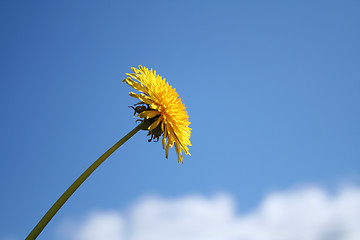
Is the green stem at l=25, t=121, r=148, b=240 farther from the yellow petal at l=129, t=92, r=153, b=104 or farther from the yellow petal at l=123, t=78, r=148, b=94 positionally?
the yellow petal at l=123, t=78, r=148, b=94

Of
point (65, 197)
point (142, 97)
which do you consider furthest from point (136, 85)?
point (65, 197)

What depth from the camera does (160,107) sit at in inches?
147

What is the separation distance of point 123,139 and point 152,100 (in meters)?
Answer: 0.86

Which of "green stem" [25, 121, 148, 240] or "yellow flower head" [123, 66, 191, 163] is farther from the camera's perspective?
"yellow flower head" [123, 66, 191, 163]

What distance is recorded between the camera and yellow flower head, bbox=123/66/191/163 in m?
3.69

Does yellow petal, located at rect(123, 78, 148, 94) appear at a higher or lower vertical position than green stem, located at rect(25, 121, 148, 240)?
higher

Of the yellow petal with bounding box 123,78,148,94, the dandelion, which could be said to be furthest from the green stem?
the yellow petal with bounding box 123,78,148,94

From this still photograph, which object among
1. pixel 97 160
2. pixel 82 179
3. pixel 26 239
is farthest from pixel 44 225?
pixel 97 160

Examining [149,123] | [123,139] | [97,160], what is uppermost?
[149,123]

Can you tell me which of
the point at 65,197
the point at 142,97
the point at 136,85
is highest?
the point at 136,85

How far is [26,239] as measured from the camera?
7.94 ft

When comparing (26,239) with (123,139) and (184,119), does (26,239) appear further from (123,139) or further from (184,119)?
(184,119)

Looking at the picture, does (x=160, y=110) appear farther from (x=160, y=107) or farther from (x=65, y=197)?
(x=65, y=197)

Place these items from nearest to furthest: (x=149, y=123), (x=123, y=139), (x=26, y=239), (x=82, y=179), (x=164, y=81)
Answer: (x=26, y=239)
(x=82, y=179)
(x=123, y=139)
(x=149, y=123)
(x=164, y=81)
